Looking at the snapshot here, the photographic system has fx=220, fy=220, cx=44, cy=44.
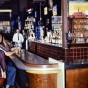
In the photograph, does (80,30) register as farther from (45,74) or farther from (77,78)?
(45,74)

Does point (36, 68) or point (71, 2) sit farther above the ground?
point (71, 2)

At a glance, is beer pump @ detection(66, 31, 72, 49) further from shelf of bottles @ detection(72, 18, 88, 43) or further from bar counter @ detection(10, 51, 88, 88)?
bar counter @ detection(10, 51, 88, 88)

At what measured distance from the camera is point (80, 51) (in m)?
5.70

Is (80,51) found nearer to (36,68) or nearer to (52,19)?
(36,68)

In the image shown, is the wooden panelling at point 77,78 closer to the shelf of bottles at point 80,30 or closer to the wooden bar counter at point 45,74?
the wooden bar counter at point 45,74

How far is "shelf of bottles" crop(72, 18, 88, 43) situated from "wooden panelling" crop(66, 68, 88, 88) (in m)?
1.96

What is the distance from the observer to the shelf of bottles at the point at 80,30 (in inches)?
241

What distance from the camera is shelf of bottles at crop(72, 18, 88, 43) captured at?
612 cm

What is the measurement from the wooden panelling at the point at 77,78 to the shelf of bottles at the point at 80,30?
196 centimetres

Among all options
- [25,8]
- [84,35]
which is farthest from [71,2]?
[25,8]

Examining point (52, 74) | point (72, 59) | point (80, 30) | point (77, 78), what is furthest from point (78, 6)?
point (52, 74)

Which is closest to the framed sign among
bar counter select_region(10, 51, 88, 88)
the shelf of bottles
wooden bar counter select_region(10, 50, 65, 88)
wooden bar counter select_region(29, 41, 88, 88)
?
the shelf of bottles

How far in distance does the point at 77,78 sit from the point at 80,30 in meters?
2.72

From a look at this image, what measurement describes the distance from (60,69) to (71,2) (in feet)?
8.09
